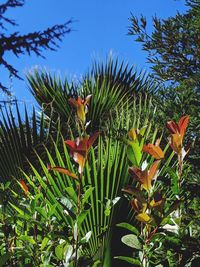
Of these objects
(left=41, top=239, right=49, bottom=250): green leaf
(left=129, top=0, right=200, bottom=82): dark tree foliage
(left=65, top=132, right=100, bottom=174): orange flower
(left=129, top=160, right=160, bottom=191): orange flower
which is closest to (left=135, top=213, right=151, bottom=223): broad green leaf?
(left=129, top=160, right=160, bottom=191): orange flower

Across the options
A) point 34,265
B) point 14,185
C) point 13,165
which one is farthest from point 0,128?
point 34,265

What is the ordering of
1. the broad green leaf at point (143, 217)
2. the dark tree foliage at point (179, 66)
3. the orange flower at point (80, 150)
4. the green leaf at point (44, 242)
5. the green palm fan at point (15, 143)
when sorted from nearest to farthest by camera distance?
1. the broad green leaf at point (143, 217)
2. the orange flower at point (80, 150)
3. the green leaf at point (44, 242)
4. the dark tree foliage at point (179, 66)
5. the green palm fan at point (15, 143)

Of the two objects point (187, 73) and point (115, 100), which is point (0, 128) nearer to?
point (187, 73)

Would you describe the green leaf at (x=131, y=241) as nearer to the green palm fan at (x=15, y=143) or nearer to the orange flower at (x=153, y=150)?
the orange flower at (x=153, y=150)

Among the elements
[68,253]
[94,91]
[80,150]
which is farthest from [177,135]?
[94,91]

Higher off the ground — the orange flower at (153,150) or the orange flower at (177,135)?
the orange flower at (177,135)

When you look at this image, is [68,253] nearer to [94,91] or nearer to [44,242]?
[44,242]

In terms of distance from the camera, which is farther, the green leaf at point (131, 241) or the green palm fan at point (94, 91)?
the green palm fan at point (94, 91)

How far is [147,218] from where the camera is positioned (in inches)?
40.9

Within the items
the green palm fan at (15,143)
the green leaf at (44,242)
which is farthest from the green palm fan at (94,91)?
the green leaf at (44,242)

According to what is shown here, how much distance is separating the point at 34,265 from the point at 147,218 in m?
0.43

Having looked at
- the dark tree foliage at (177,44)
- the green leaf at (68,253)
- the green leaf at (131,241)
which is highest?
the dark tree foliage at (177,44)

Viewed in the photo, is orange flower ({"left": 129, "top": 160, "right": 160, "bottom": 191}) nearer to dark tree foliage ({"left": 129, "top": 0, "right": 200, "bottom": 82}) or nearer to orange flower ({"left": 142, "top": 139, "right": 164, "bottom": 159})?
orange flower ({"left": 142, "top": 139, "right": 164, "bottom": 159})

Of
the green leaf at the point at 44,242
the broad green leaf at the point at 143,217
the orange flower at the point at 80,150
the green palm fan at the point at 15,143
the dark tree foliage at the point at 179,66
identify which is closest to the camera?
the broad green leaf at the point at 143,217
